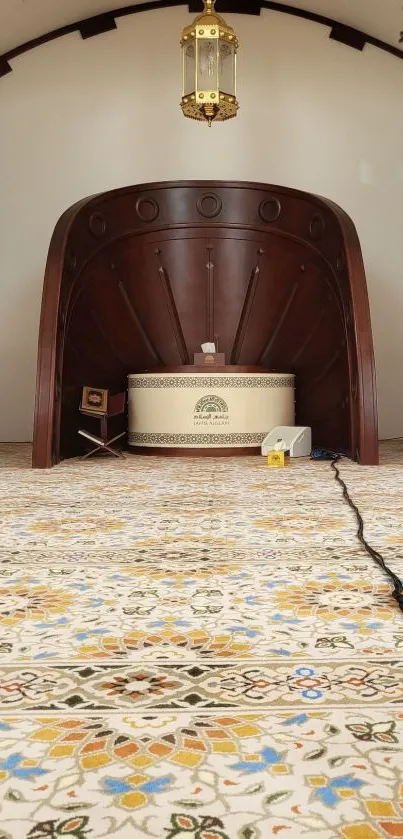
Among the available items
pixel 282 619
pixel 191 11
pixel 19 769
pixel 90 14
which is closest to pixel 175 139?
pixel 191 11

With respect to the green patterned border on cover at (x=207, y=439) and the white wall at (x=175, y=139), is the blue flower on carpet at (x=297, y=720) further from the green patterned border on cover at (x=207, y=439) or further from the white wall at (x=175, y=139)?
the white wall at (x=175, y=139)

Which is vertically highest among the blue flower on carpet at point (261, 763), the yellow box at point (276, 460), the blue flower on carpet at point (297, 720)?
the yellow box at point (276, 460)

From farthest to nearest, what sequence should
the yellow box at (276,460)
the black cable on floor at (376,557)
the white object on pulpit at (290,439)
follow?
the white object on pulpit at (290,439) → the yellow box at (276,460) → the black cable on floor at (376,557)

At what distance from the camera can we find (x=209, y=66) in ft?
14.6

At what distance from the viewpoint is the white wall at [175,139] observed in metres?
7.62

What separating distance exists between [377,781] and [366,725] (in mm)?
165

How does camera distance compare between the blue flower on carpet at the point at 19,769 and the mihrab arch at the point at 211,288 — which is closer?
the blue flower on carpet at the point at 19,769

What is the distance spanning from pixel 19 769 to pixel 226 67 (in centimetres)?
428

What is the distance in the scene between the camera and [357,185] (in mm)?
7660

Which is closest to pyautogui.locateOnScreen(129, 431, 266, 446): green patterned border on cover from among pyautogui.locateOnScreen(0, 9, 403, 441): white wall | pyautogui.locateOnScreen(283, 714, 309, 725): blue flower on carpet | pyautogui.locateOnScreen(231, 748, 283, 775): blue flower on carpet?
pyautogui.locateOnScreen(0, 9, 403, 441): white wall

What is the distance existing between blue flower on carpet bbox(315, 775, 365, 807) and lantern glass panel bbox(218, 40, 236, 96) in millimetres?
4157

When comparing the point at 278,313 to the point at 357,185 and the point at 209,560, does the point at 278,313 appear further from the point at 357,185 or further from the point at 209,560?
the point at 209,560

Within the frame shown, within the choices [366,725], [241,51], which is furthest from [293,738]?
[241,51]

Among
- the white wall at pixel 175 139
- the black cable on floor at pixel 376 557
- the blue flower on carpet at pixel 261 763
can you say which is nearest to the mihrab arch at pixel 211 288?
the white wall at pixel 175 139
